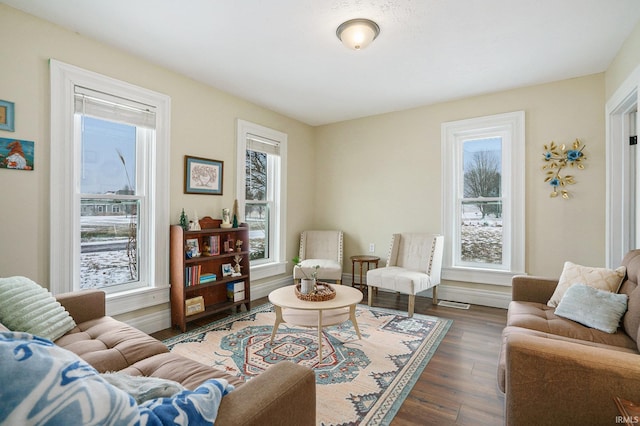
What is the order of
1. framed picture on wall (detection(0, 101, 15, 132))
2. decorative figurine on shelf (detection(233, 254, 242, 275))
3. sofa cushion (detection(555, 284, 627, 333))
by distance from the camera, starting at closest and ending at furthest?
sofa cushion (detection(555, 284, 627, 333)) < framed picture on wall (detection(0, 101, 15, 132)) < decorative figurine on shelf (detection(233, 254, 242, 275))

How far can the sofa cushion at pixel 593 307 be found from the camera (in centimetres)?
197

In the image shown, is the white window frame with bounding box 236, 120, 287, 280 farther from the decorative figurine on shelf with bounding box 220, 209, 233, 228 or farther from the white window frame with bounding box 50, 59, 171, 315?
the white window frame with bounding box 50, 59, 171, 315

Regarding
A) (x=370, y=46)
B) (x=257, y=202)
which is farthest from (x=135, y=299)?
(x=370, y=46)

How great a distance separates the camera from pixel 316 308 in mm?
2490

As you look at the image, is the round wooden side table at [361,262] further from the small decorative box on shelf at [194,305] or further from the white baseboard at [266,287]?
the small decorative box on shelf at [194,305]

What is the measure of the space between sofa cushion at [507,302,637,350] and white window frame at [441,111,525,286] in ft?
5.12

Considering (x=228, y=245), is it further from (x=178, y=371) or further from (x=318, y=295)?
(x=178, y=371)

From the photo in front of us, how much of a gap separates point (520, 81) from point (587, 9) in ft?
4.37

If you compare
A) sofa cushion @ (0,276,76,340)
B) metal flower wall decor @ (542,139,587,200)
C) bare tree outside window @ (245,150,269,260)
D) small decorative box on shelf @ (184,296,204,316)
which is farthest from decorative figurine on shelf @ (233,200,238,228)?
metal flower wall decor @ (542,139,587,200)

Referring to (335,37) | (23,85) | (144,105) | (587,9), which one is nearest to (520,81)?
(587,9)

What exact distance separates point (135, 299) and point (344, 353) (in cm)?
205

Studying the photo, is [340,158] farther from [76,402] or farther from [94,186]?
[76,402]

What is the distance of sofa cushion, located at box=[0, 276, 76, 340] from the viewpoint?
66.4 inches

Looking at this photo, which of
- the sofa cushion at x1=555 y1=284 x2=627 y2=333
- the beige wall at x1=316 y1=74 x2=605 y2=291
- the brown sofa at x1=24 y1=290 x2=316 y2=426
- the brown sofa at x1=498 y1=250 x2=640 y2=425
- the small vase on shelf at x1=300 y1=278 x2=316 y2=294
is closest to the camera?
the brown sofa at x1=24 y1=290 x2=316 y2=426
